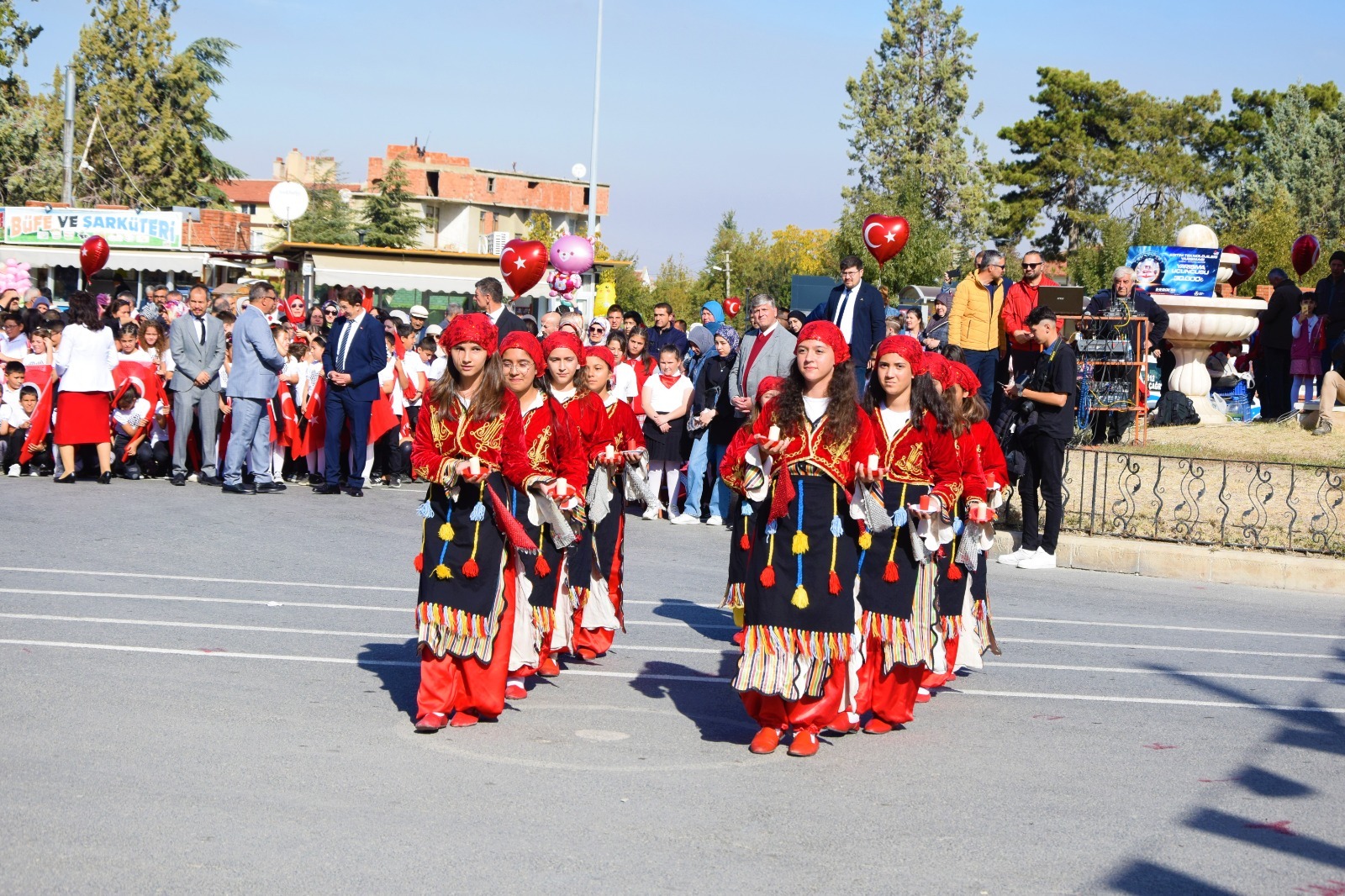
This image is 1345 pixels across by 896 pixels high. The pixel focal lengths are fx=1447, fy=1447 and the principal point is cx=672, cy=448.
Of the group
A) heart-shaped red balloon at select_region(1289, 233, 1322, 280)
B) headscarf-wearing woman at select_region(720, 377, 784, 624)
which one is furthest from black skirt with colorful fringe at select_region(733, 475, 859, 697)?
heart-shaped red balloon at select_region(1289, 233, 1322, 280)

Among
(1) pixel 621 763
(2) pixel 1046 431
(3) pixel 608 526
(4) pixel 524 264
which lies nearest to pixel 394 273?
(4) pixel 524 264

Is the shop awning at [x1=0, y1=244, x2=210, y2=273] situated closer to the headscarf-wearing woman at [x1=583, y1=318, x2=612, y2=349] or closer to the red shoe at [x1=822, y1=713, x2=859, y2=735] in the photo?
the headscarf-wearing woman at [x1=583, y1=318, x2=612, y2=349]

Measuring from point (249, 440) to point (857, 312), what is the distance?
22.7 ft

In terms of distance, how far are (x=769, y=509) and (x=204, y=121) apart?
5848cm

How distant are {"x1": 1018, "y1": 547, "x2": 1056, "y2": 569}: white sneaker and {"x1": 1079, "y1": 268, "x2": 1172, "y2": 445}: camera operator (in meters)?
4.68

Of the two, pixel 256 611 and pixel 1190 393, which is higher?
pixel 1190 393

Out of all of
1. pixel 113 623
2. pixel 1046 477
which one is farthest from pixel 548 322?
pixel 113 623

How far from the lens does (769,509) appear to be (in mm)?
6910

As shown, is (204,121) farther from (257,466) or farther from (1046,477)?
(1046,477)

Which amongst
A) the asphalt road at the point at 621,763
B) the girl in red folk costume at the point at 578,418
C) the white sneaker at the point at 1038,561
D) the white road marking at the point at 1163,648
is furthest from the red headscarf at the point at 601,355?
the white sneaker at the point at 1038,561

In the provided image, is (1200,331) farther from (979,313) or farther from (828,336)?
(828,336)

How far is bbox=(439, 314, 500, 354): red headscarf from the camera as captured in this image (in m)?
7.20

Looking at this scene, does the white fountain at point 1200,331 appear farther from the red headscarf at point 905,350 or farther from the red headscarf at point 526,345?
the red headscarf at point 526,345

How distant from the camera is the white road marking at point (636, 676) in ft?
27.2
